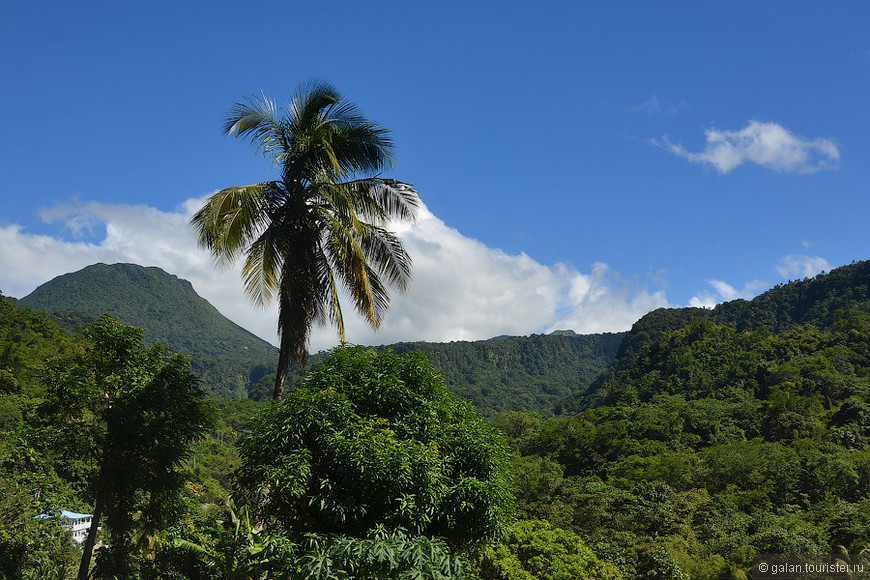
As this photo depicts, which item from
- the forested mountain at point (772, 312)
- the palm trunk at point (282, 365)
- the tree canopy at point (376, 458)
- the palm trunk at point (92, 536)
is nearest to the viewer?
the tree canopy at point (376, 458)

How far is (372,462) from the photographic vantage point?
6266mm

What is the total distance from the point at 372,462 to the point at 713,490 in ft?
110

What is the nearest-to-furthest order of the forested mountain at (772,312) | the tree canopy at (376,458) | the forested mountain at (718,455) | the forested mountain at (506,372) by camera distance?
the tree canopy at (376,458)
the forested mountain at (718,455)
the forested mountain at (772,312)
the forested mountain at (506,372)

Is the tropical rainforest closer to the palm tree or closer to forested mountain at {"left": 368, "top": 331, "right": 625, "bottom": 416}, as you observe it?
the palm tree

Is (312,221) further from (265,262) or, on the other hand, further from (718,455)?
(718,455)

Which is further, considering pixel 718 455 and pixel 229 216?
pixel 718 455

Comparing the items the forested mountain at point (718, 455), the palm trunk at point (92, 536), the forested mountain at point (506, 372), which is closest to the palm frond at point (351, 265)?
the palm trunk at point (92, 536)

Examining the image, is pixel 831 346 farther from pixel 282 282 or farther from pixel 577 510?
pixel 282 282

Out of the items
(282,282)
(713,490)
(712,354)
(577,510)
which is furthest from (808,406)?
(282,282)

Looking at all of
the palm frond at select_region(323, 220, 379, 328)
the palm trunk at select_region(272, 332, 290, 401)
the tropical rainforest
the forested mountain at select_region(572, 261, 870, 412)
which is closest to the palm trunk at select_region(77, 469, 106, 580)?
the tropical rainforest

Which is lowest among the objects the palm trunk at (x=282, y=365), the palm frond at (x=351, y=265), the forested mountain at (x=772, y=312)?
the palm trunk at (x=282, y=365)

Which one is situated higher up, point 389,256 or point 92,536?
point 389,256

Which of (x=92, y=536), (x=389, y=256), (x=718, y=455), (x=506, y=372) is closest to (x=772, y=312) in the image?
(x=718, y=455)

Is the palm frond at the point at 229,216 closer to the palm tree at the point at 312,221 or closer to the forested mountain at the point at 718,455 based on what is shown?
the palm tree at the point at 312,221
